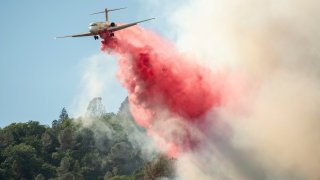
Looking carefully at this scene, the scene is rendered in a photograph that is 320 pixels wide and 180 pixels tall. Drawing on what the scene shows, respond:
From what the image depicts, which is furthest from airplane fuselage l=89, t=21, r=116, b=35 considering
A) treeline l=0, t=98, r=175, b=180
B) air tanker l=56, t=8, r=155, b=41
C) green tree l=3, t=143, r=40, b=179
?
green tree l=3, t=143, r=40, b=179

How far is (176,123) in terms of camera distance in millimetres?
88188

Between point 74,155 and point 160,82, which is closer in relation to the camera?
point 160,82

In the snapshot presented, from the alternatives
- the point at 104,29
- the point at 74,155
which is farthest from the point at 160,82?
the point at 74,155

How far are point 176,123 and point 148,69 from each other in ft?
21.5

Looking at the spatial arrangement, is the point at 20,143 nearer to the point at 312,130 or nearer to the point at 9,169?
the point at 9,169

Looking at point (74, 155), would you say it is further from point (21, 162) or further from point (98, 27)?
point (98, 27)

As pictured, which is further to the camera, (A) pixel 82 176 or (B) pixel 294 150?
(A) pixel 82 176

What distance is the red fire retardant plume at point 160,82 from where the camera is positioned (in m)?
86.2

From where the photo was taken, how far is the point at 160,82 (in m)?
87.3

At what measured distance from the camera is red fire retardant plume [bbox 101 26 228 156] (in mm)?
86250

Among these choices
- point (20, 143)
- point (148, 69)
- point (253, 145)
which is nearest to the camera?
point (148, 69)

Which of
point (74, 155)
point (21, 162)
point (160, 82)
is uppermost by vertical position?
point (74, 155)

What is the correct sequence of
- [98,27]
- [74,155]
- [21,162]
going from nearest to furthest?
[98,27] → [21,162] → [74,155]

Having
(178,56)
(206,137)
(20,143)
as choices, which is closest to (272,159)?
(206,137)
